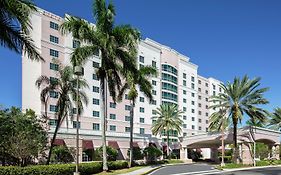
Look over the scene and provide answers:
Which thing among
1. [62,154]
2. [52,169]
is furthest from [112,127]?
[52,169]

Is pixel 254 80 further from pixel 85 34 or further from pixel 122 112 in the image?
pixel 122 112

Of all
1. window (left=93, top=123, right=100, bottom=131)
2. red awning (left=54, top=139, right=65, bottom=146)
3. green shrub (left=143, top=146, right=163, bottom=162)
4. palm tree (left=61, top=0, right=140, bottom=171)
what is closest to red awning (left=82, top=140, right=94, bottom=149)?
red awning (left=54, top=139, right=65, bottom=146)

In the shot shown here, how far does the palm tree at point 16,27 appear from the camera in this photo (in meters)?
14.3

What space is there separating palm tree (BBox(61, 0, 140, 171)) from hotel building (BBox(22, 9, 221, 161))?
19.1 ft

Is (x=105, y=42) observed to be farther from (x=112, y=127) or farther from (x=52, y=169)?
(x=112, y=127)

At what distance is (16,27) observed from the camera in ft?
48.5

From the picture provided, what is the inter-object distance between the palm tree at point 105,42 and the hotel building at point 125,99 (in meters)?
5.83

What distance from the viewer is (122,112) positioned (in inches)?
2803

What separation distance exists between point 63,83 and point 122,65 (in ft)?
23.2

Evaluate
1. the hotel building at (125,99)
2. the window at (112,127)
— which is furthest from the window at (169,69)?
the window at (112,127)

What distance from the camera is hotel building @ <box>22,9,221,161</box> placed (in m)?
56.7

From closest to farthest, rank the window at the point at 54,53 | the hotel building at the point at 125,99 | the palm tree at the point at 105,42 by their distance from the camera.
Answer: the palm tree at the point at 105,42 → the hotel building at the point at 125,99 → the window at the point at 54,53

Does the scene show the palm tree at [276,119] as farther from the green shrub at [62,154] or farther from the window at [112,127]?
the green shrub at [62,154]

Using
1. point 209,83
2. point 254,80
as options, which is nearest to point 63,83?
point 254,80
